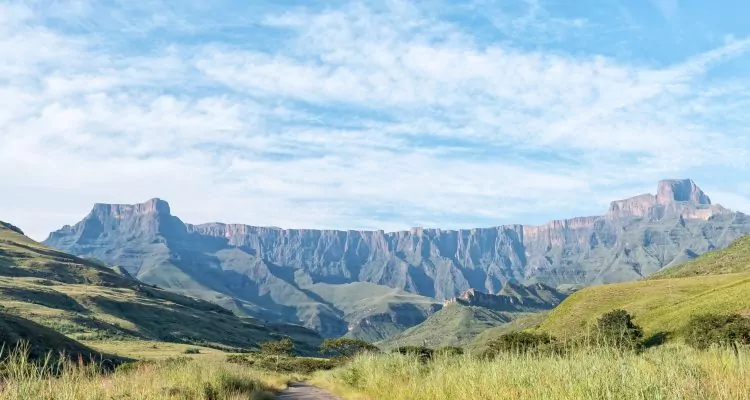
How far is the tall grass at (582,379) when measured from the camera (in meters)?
8.35

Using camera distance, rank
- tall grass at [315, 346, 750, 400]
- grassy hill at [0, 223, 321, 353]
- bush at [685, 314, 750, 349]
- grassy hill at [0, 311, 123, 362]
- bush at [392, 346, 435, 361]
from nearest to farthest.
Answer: tall grass at [315, 346, 750, 400]
bush at [392, 346, 435, 361]
bush at [685, 314, 750, 349]
grassy hill at [0, 311, 123, 362]
grassy hill at [0, 223, 321, 353]

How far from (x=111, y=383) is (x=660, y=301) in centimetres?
7754

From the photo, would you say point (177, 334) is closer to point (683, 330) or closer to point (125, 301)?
point (125, 301)

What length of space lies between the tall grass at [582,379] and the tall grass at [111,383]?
18.6 ft

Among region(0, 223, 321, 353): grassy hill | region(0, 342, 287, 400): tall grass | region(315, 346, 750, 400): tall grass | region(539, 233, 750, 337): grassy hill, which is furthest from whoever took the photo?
region(0, 223, 321, 353): grassy hill

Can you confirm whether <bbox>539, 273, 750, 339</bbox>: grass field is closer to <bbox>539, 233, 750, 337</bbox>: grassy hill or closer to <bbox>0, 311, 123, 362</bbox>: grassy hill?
<bbox>539, 233, 750, 337</bbox>: grassy hill

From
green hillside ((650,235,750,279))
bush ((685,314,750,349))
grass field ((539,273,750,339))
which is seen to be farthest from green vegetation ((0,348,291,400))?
green hillside ((650,235,750,279))

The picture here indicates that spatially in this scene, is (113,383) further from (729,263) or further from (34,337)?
(729,263)

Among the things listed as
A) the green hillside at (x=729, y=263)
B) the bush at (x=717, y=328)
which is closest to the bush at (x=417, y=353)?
the bush at (x=717, y=328)

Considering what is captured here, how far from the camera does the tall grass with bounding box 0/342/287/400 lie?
9.38 meters

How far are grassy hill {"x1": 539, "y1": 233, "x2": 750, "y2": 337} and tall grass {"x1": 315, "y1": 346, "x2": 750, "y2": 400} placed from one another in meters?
35.3

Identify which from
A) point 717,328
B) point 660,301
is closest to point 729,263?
point 660,301

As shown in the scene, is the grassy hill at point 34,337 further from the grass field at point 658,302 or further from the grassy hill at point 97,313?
the grassy hill at point 97,313

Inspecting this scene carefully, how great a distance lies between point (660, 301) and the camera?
7675 cm
